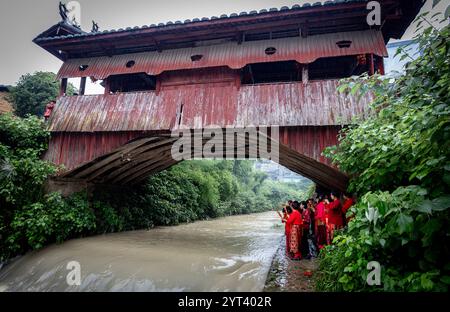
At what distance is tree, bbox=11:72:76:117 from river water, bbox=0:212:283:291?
384 inches

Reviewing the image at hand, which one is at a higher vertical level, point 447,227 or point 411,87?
point 411,87

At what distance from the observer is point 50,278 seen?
22.6 ft

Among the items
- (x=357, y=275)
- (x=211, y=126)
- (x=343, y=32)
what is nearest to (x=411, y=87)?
(x=357, y=275)

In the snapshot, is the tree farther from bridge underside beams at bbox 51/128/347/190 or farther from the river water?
the river water

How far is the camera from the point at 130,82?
12398 millimetres

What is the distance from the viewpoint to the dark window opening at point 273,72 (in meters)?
10.5

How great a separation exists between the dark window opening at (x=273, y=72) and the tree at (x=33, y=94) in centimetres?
1169

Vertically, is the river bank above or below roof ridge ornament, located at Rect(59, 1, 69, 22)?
below

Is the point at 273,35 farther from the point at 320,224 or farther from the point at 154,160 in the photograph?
the point at 154,160

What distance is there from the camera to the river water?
5918mm

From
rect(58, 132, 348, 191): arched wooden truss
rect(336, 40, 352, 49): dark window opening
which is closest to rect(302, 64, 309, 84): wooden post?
rect(336, 40, 352, 49): dark window opening
